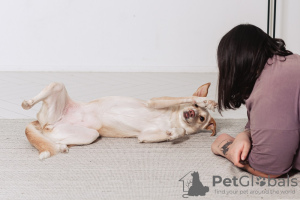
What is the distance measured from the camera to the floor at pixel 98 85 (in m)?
3.45

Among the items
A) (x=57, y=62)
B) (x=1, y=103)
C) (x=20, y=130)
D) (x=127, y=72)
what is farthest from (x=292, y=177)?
(x=57, y=62)

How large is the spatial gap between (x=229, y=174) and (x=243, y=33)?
0.67 metres

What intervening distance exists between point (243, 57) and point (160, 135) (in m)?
0.81

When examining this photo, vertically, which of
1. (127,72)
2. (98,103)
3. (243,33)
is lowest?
(127,72)

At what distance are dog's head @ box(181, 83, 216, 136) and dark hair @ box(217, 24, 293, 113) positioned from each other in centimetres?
51

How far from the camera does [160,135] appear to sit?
2.50 meters

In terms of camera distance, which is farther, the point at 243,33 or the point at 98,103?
the point at 98,103

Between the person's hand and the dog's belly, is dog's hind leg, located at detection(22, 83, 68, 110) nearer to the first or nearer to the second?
the dog's belly

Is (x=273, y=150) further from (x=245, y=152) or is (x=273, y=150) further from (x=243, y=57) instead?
(x=243, y=57)

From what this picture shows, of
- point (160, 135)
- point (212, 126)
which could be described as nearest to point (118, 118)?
point (160, 135)

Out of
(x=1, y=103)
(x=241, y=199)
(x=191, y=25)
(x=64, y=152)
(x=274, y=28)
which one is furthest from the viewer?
(x=191, y=25)

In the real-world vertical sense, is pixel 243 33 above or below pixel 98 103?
above

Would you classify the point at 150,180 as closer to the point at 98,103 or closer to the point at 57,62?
the point at 98,103

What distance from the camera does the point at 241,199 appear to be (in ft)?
5.85
